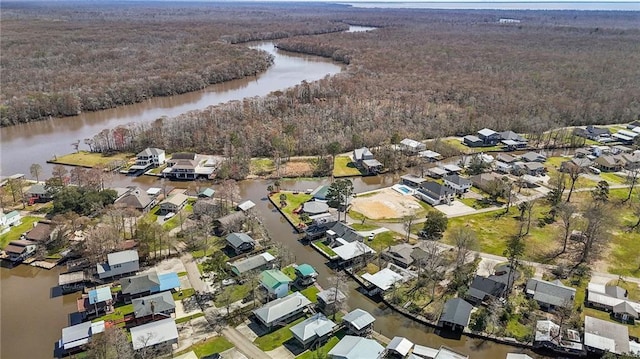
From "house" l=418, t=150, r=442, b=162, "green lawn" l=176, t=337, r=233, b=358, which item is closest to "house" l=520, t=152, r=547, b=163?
"house" l=418, t=150, r=442, b=162

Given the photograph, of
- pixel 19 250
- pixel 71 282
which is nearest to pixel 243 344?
pixel 71 282

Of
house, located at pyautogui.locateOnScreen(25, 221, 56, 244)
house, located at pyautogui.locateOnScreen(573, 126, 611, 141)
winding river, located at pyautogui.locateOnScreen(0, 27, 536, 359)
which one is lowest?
winding river, located at pyautogui.locateOnScreen(0, 27, 536, 359)

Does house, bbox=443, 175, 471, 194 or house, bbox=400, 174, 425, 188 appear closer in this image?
house, bbox=443, 175, 471, 194

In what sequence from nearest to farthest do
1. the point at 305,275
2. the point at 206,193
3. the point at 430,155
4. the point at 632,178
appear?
1. the point at 305,275
2. the point at 206,193
3. the point at 632,178
4. the point at 430,155

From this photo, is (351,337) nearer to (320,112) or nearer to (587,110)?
(320,112)

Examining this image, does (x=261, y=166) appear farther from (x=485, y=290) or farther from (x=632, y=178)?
(x=632, y=178)

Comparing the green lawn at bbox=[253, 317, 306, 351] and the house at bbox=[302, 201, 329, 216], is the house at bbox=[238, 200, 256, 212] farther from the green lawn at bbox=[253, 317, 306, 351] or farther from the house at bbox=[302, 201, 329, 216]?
the green lawn at bbox=[253, 317, 306, 351]

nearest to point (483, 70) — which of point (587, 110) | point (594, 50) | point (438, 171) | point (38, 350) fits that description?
point (587, 110)

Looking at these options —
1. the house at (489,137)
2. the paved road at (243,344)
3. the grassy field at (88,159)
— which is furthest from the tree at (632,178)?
the grassy field at (88,159)
